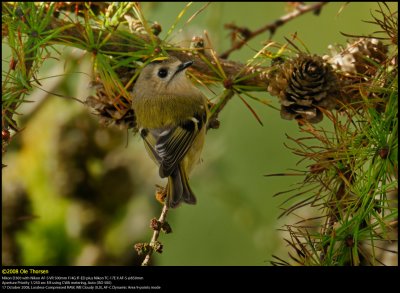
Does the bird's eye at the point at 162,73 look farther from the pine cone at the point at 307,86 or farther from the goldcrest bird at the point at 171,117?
the pine cone at the point at 307,86

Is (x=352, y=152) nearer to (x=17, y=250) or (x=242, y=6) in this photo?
(x=17, y=250)

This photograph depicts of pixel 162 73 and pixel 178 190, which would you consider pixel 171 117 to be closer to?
pixel 162 73

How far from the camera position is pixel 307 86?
140 centimetres

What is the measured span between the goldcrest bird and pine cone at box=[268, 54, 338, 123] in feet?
0.97

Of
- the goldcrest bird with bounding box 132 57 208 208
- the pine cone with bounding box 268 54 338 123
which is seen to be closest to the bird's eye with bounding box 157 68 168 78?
the goldcrest bird with bounding box 132 57 208 208

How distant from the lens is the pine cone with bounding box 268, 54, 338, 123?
4.59 feet

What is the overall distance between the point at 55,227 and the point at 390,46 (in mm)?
1219

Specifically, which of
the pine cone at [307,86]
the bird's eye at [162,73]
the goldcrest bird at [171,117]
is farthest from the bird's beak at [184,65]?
the pine cone at [307,86]

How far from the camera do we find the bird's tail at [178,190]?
4.83ft

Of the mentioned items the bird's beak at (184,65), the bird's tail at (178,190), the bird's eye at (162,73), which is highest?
the bird's eye at (162,73)

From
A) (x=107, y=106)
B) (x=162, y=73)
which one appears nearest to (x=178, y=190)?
(x=107, y=106)

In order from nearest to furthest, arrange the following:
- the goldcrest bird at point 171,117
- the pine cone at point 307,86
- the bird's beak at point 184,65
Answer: the pine cone at point 307,86
the bird's beak at point 184,65
the goldcrest bird at point 171,117

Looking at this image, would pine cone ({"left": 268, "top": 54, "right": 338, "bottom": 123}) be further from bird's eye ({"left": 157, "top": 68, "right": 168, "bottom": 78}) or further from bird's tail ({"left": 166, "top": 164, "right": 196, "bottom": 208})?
bird's eye ({"left": 157, "top": 68, "right": 168, "bottom": 78})

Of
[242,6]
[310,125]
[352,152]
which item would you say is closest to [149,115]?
[310,125]
